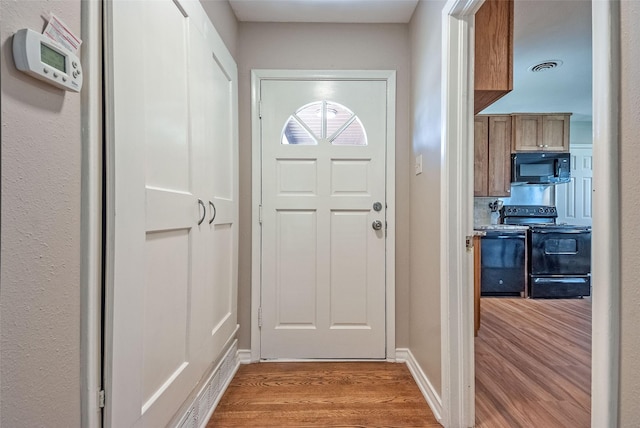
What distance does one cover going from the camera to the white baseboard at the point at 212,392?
4.04 ft

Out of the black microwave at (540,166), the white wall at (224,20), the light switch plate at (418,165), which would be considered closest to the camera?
the white wall at (224,20)

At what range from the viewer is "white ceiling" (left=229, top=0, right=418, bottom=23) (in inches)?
68.5

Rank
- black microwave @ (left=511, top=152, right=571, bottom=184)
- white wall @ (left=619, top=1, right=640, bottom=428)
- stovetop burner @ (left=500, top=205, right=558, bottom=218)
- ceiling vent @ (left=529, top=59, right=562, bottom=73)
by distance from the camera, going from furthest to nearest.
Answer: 1. stovetop burner @ (left=500, top=205, right=558, bottom=218)
2. black microwave @ (left=511, top=152, right=571, bottom=184)
3. ceiling vent @ (left=529, top=59, right=562, bottom=73)
4. white wall @ (left=619, top=1, right=640, bottom=428)

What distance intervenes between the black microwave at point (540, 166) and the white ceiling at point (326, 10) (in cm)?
275


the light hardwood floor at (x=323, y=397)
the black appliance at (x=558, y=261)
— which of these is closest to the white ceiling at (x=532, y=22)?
the black appliance at (x=558, y=261)

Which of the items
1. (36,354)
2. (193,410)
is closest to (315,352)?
(193,410)

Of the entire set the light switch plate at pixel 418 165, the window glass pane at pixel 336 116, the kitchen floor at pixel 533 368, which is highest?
the window glass pane at pixel 336 116

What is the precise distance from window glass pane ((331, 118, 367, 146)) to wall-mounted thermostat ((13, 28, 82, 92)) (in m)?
1.45

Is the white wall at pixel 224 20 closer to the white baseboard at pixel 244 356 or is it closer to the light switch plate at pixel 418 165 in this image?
the light switch plate at pixel 418 165

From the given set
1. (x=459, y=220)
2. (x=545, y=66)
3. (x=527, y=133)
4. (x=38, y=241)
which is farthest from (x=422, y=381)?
(x=527, y=133)

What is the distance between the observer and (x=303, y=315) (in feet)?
6.33

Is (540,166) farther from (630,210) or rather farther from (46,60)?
(46,60)

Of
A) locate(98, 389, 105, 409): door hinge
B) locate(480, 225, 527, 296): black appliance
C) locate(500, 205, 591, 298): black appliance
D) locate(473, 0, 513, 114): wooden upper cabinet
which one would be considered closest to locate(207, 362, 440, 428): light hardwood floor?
locate(98, 389, 105, 409): door hinge

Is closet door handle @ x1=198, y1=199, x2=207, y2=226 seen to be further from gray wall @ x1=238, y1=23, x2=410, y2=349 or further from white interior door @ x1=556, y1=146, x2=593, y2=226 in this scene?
white interior door @ x1=556, y1=146, x2=593, y2=226
